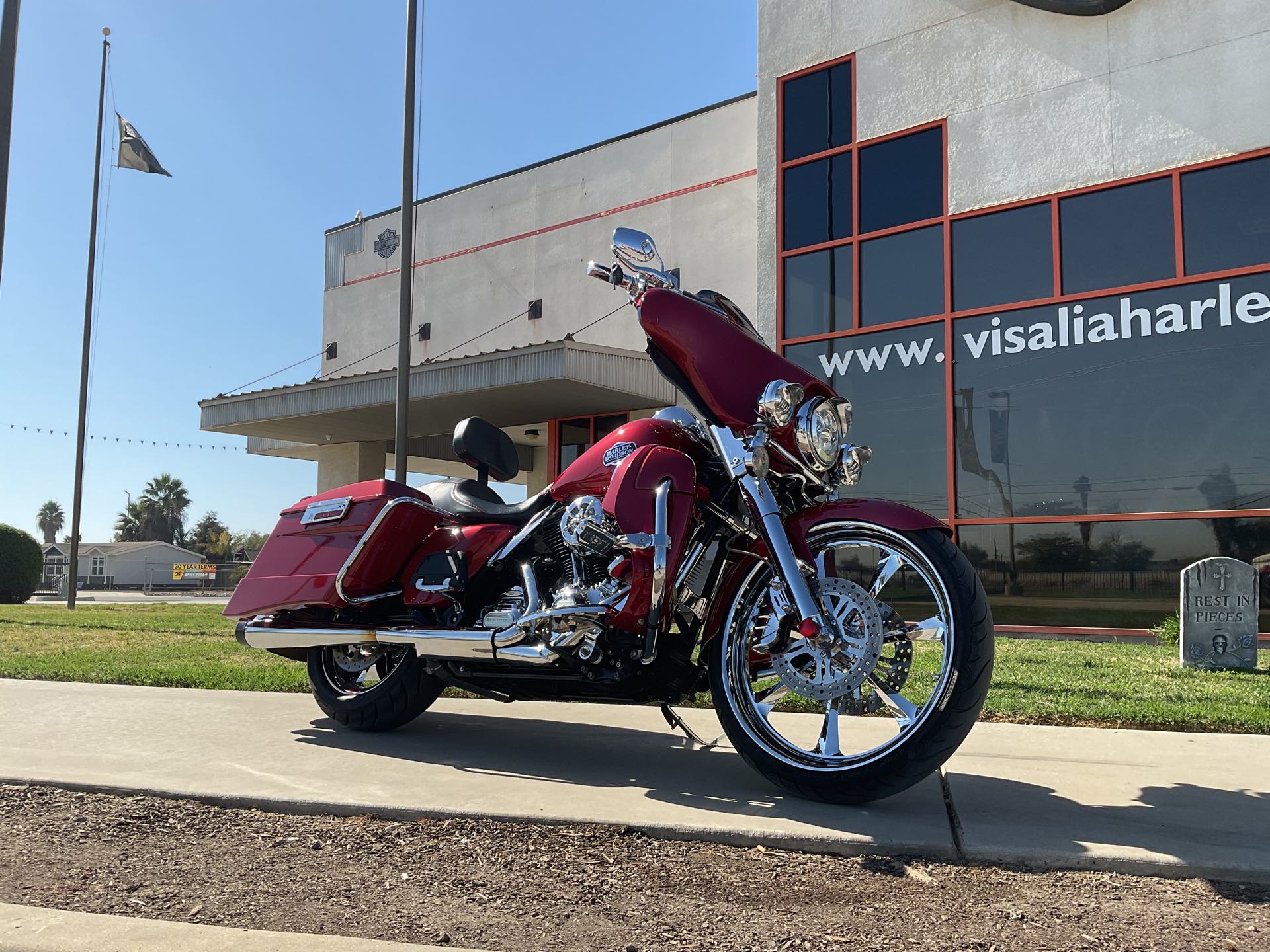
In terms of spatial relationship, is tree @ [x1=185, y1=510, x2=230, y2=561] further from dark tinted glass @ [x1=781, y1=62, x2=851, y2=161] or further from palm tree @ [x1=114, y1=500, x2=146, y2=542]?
dark tinted glass @ [x1=781, y1=62, x2=851, y2=161]

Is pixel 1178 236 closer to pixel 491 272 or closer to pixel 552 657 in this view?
pixel 552 657

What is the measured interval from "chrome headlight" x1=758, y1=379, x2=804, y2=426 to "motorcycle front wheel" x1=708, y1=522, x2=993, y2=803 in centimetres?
39

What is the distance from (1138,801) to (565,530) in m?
2.13

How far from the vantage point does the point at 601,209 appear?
1836cm

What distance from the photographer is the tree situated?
298 ft

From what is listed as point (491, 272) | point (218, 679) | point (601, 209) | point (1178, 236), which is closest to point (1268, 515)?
point (1178, 236)

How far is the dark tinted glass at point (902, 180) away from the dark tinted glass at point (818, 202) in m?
0.25

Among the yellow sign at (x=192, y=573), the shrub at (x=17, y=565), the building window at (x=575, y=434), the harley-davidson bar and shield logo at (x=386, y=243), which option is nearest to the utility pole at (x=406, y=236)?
the building window at (x=575, y=434)

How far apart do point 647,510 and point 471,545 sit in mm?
1051

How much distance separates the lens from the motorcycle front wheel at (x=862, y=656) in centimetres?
285

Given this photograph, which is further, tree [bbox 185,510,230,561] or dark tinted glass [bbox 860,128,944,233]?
tree [bbox 185,510,230,561]

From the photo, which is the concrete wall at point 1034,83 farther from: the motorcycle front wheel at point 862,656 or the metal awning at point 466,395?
the motorcycle front wheel at point 862,656

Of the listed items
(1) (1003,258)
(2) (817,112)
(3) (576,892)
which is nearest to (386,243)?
(2) (817,112)

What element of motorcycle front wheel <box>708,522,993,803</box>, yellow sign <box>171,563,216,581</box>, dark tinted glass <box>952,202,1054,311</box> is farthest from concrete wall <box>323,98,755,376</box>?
yellow sign <box>171,563,216,581</box>
